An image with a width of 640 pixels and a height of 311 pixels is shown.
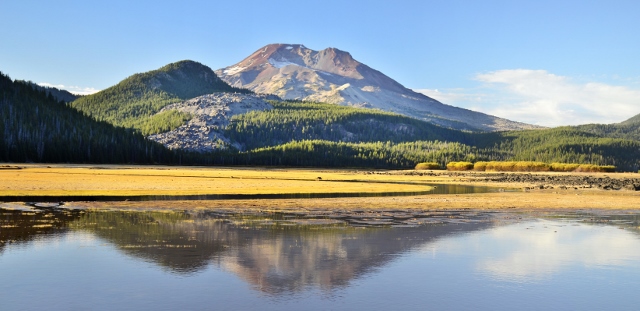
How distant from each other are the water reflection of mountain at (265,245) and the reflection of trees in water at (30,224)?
4.32 ft

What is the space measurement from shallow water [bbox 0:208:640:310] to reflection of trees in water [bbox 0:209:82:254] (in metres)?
0.10

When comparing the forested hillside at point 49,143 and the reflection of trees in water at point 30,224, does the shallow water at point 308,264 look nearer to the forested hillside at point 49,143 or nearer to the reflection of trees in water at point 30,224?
the reflection of trees in water at point 30,224

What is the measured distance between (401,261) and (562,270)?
6.05m

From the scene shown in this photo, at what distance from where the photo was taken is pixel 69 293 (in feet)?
61.2

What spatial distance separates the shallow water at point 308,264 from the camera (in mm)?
18266

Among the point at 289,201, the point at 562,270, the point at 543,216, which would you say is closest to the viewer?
the point at 562,270

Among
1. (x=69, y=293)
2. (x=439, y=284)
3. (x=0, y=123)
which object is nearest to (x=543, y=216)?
(x=439, y=284)

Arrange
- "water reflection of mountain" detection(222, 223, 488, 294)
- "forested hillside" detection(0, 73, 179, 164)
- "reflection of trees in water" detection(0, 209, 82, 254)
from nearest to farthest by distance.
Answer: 1. "water reflection of mountain" detection(222, 223, 488, 294)
2. "reflection of trees in water" detection(0, 209, 82, 254)
3. "forested hillside" detection(0, 73, 179, 164)

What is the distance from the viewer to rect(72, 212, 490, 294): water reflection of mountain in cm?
2202

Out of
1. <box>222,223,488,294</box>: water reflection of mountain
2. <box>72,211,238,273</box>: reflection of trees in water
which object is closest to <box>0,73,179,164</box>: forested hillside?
<box>72,211,238,273</box>: reflection of trees in water

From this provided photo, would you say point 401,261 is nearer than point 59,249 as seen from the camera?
Yes

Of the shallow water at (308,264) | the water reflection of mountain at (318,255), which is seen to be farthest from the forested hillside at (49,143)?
the water reflection of mountain at (318,255)

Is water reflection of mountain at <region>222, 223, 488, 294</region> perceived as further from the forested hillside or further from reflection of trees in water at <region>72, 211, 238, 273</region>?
the forested hillside

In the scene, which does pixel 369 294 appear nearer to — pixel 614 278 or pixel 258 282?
pixel 258 282
